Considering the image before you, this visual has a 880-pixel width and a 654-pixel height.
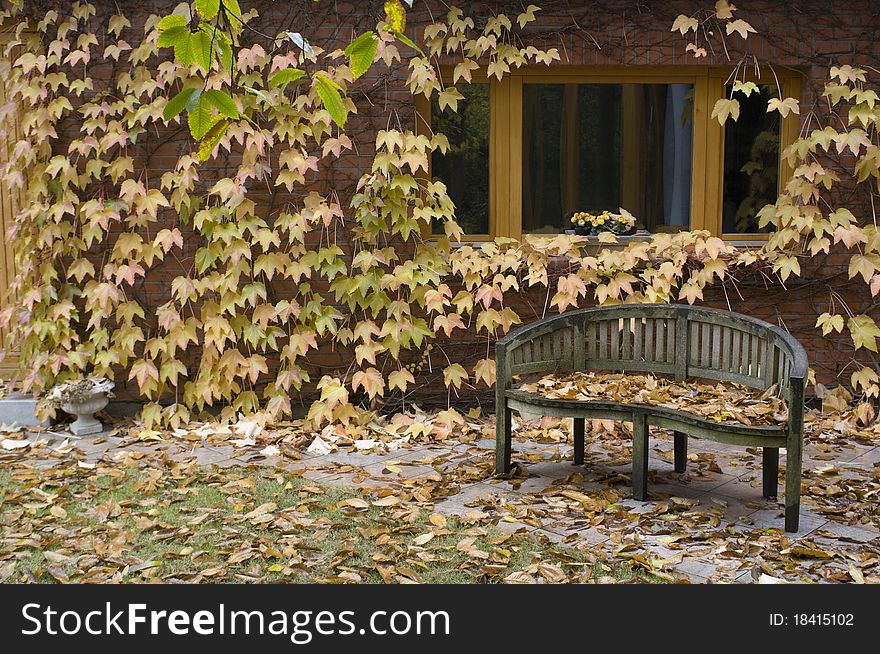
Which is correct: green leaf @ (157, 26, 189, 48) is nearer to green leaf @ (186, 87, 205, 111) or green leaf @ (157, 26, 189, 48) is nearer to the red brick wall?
green leaf @ (186, 87, 205, 111)

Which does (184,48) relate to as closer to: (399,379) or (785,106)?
(399,379)

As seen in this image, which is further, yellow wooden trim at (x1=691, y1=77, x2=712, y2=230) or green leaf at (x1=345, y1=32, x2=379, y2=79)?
yellow wooden trim at (x1=691, y1=77, x2=712, y2=230)

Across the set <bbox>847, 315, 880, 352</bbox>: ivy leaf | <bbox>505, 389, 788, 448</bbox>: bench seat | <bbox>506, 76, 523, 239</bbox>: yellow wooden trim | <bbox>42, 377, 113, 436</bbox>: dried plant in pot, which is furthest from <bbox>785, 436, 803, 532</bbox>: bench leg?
<bbox>42, 377, 113, 436</bbox>: dried plant in pot

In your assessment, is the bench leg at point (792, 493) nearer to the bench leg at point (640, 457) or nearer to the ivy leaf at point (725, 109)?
the bench leg at point (640, 457)

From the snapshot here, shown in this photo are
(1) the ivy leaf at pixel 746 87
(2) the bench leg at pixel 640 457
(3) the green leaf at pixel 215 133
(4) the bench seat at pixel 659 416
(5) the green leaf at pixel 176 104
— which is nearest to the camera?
(5) the green leaf at pixel 176 104

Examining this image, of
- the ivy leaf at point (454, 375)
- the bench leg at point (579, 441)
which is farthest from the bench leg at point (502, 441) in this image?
the ivy leaf at point (454, 375)

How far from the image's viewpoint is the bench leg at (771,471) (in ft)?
15.7

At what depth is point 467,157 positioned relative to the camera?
6758mm

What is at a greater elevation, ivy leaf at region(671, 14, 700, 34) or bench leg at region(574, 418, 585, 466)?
ivy leaf at region(671, 14, 700, 34)

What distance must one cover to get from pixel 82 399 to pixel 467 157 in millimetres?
3001

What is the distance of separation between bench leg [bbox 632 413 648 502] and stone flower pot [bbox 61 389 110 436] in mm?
3479

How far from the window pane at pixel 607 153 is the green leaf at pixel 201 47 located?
15.0 feet

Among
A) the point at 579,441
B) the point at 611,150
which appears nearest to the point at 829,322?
the point at 611,150

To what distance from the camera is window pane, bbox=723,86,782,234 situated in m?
6.79
